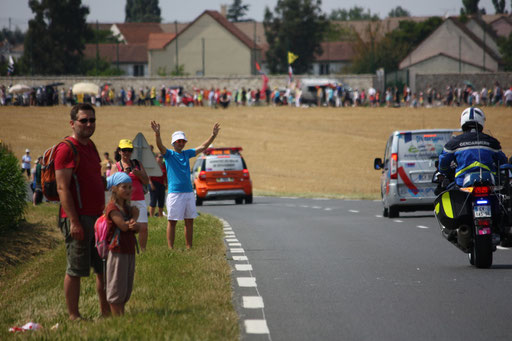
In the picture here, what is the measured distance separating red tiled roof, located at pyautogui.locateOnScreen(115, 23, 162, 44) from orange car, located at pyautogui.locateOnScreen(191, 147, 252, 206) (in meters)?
113

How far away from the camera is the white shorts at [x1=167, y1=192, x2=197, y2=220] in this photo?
47.3 ft

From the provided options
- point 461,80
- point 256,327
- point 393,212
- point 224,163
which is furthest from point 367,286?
point 461,80

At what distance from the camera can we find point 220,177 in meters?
32.9

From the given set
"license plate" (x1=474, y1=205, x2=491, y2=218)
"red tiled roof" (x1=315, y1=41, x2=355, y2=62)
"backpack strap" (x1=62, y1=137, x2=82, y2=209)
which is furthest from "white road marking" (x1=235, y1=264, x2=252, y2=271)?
"red tiled roof" (x1=315, y1=41, x2=355, y2=62)

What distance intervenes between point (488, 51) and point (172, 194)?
95.0 metres

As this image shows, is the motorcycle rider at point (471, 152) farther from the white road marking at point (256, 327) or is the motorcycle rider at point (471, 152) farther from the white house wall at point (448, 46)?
the white house wall at point (448, 46)

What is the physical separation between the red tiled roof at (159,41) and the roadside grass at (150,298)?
9716 cm

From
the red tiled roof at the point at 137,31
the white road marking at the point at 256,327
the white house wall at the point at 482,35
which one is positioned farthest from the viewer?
the red tiled roof at the point at 137,31

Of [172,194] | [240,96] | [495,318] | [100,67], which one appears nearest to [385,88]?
[240,96]

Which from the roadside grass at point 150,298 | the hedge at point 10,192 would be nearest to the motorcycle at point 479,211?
the roadside grass at point 150,298

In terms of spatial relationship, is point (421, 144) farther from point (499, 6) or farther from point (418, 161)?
point (499, 6)

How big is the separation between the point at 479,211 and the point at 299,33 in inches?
4272

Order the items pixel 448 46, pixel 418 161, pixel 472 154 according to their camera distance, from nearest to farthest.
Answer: pixel 472 154, pixel 418 161, pixel 448 46

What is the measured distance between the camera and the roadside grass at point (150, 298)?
7.53m
